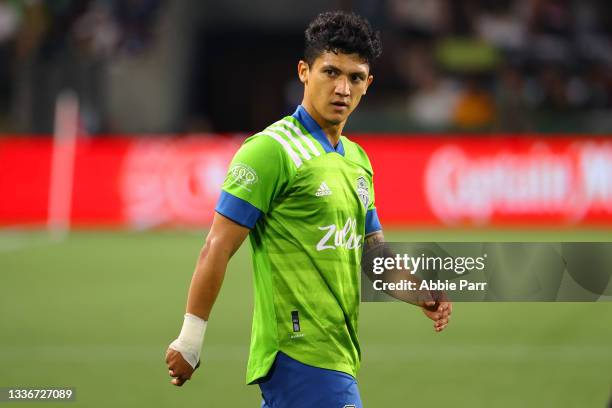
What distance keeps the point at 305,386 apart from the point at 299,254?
→ 463mm

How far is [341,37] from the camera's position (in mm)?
3604

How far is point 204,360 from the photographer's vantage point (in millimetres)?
8266

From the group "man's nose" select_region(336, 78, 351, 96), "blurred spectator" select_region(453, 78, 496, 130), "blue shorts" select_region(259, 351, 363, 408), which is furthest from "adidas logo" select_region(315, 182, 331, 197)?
"blurred spectator" select_region(453, 78, 496, 130)

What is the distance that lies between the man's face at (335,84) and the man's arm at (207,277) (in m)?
0.57

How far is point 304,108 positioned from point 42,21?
2291cm

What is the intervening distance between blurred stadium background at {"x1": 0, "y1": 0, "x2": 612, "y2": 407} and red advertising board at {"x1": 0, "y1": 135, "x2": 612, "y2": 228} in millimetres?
36

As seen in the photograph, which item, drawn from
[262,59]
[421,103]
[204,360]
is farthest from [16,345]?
[262,59]

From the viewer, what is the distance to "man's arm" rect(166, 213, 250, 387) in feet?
11.1

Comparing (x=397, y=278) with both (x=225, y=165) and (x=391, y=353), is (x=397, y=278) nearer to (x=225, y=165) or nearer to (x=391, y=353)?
(x=391, y=353)

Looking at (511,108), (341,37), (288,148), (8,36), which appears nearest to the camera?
(288,148)

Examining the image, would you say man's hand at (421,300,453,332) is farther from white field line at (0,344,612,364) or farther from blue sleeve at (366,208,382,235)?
white field line at (0,344,612,364)

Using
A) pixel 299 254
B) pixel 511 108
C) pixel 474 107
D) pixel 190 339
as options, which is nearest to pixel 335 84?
pixel 299 254

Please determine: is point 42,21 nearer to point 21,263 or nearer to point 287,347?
point 21,263

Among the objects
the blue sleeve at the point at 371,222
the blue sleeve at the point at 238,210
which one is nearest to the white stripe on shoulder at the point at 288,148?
the blue sleeve at the point at 238,210
